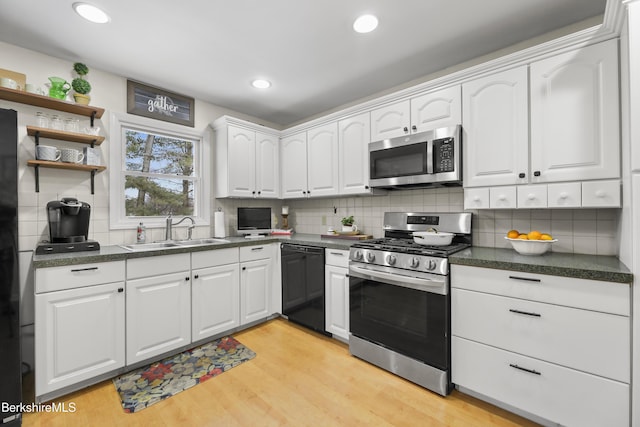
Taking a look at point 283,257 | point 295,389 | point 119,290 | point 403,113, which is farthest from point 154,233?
point 403,113

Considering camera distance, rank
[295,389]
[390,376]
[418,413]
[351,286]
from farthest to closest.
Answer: [351,286]
[390,376]
[295,389]
[418,413]

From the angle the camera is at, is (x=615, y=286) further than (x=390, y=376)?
No

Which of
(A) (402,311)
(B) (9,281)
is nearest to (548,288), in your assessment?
(A) (402,311)

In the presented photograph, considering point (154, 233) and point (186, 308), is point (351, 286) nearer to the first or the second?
point (186, 308)

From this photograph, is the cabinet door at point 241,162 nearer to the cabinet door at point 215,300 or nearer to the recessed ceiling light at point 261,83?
the recessed ceiling light at point 261,83

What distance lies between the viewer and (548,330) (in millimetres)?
1542

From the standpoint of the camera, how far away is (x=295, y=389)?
1956 millimetres

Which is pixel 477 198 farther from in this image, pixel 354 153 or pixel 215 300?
pixel 215 300

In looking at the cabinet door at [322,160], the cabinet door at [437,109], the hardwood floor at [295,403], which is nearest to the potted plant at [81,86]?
the cabinet door at [322,160]

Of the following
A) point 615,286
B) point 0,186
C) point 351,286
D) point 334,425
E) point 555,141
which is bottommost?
point 334,425

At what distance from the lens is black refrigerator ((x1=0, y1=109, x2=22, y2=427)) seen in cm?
157

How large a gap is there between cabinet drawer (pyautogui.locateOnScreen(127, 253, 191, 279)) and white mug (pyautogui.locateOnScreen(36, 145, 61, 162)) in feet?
3.26

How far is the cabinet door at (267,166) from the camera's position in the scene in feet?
11.2

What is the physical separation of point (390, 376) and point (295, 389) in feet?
2.32
